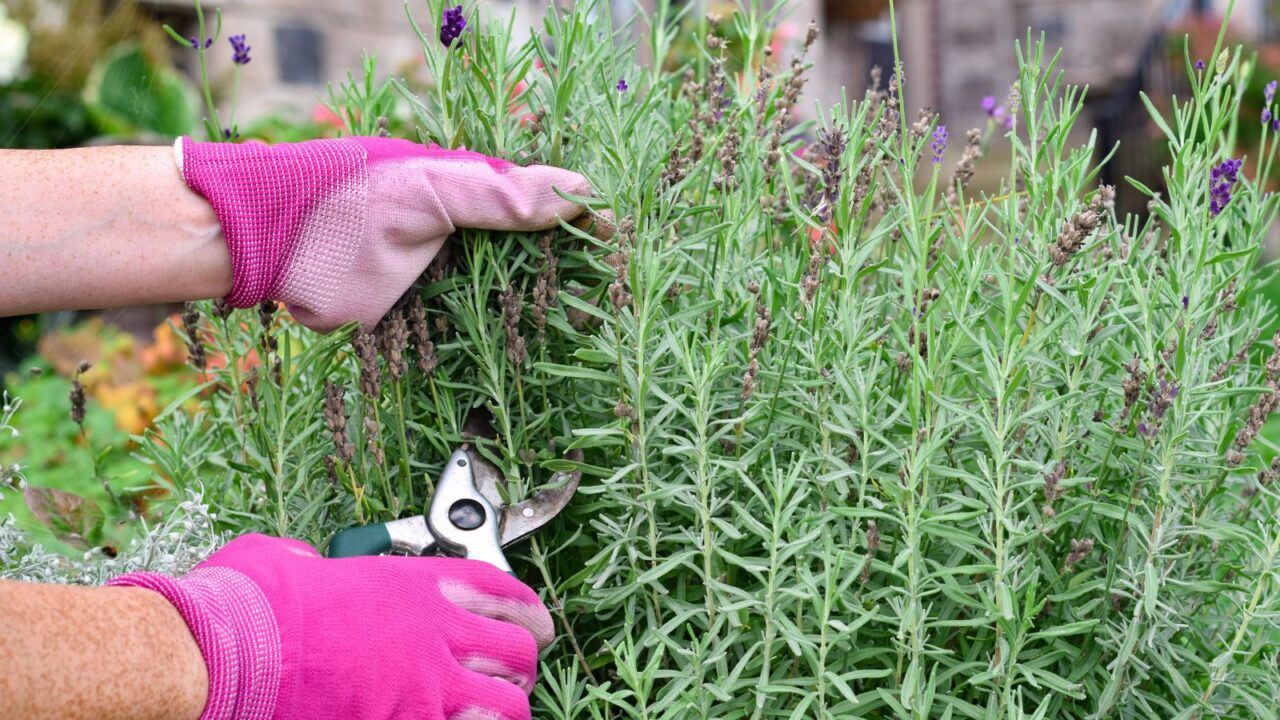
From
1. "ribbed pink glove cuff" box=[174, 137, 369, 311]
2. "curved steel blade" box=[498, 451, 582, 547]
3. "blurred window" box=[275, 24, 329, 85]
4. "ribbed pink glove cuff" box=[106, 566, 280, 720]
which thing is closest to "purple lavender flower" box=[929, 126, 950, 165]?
"curved steel blade" box=[498, 451, 582, 547]

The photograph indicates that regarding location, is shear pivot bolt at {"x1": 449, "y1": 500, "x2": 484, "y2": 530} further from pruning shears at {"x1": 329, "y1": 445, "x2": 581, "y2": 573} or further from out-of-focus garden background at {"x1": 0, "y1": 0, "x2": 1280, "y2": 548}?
out-of-focus garden background at {"x1": 0, "y1": 0, "x2": 1280, "y2": 548}

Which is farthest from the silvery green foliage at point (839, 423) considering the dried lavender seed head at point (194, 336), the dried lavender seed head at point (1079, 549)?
the dried lavender seed head at point (194, 336)


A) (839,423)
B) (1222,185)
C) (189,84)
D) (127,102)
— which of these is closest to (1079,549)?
(839,423)

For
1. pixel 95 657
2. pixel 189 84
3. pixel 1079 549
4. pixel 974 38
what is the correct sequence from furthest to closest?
pixel 974 38 → pixel 189 84 → pixel 1079 549 → pixel 95 657

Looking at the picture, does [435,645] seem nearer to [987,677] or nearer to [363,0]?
[987,677]

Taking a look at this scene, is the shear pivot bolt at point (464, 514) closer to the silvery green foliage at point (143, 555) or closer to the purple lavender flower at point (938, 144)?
the silvery green foliage at point (143, 555)

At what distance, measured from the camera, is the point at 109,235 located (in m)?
1.44

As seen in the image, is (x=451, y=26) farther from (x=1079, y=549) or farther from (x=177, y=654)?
(x=1079, y=549)

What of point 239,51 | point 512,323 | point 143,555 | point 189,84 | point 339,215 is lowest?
point 189,84

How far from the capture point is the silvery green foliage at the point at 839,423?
1196 millimetres

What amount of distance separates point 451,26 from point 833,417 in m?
0.64

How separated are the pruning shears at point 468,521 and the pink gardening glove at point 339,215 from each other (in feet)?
0.74

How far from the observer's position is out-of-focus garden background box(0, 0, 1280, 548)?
3.10m

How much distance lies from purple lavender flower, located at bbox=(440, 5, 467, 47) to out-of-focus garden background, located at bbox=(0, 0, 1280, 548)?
51 mm
